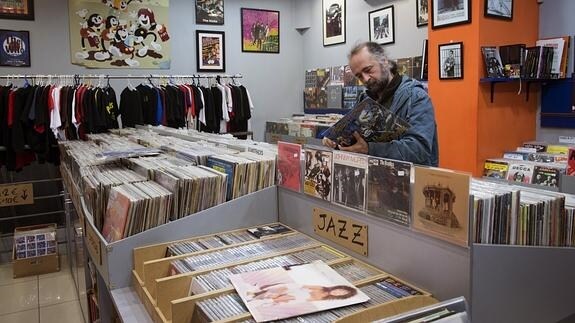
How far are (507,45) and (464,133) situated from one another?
844 millimetres

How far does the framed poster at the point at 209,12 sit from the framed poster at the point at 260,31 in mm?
391

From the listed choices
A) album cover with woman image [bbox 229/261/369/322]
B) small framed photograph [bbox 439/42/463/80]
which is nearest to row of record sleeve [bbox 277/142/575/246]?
album cover with woman image [bbox 229/261/369/322]

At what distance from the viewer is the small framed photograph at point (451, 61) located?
14.1 feet

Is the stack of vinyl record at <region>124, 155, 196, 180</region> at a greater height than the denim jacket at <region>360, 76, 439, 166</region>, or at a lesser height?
lesser

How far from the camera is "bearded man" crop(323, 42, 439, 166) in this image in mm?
2055

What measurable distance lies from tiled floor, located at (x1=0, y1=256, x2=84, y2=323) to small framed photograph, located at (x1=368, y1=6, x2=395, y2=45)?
452cm

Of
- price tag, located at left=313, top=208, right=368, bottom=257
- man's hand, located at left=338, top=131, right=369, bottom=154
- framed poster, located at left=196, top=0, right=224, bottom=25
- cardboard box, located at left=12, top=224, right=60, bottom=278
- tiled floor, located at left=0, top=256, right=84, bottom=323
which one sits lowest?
tiled floor, located at left=0, top=256, right=84, bottom=323

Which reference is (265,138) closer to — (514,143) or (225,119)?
(225,119)

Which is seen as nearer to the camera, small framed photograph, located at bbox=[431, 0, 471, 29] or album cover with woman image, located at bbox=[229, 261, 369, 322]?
album cover with woman image, located at bbox=[229, 261, 369, 322]

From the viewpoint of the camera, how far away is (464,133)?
4320 millimetres

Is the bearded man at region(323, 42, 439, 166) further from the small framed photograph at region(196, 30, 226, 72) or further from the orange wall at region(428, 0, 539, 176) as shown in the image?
the small framed photograph at region(196, 30, 226, 72)

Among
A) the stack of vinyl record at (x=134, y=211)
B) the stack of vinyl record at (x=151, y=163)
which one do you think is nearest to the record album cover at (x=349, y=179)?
the stack of vinyl record at (x=134, y=211)

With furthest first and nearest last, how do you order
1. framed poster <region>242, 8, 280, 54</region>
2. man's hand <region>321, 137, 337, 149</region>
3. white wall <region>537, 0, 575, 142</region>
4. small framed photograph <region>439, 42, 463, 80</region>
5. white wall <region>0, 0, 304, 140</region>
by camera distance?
framed poster <region>242, 8, 280, 54</region> < white wall <region>0, 0, 304, 140</region> < small framed photograph <region>439, 42, 463, 80</region> < white wall <region>537, 0, 575, 142</region> < man's hand <region>321, 137, 337, 149</region>

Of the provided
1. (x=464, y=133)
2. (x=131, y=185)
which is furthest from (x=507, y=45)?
(x=131, y=185)
